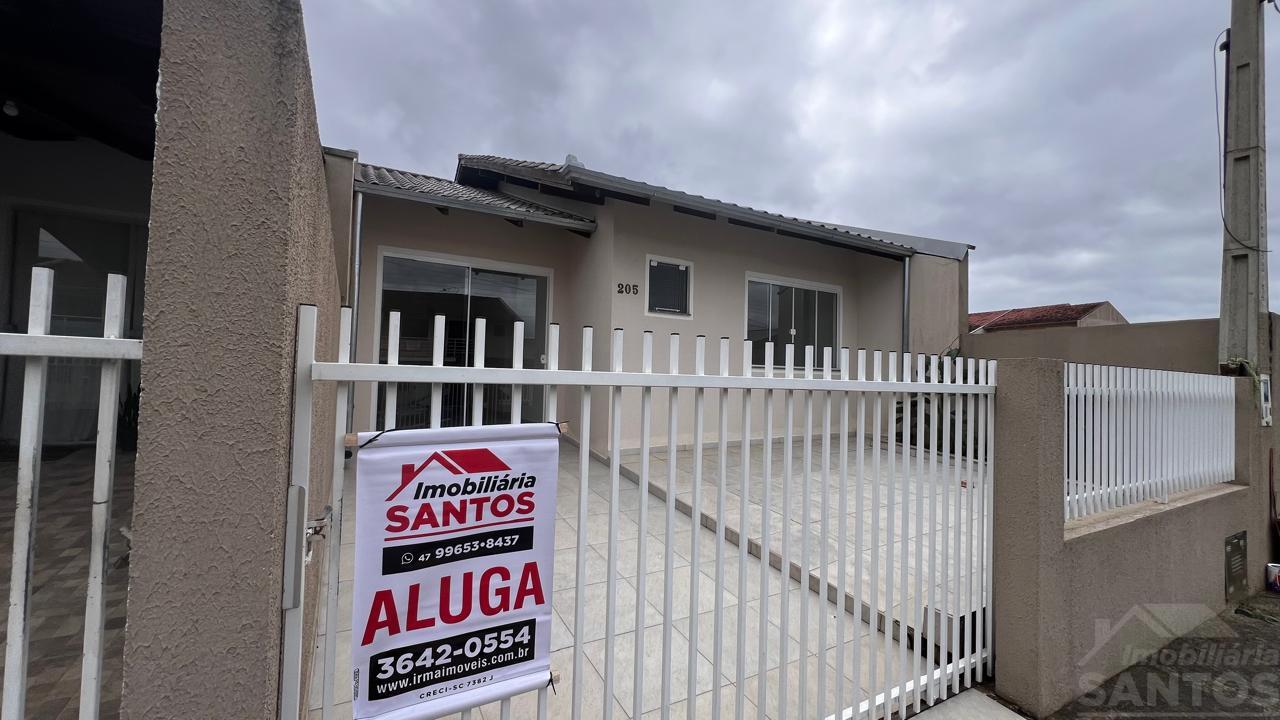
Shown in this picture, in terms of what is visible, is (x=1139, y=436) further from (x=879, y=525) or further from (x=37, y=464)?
(x=37, y=464)

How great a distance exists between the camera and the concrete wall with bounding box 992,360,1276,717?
2.19 metres

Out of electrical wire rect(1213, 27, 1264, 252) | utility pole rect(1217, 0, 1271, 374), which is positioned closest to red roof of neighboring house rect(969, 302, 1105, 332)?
electrical wire rect(1213, 27, 1264, 252)

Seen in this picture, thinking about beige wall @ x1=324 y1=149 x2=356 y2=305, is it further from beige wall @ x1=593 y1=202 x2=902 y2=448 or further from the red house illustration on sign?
beige wall @ x1=593 y1=202 x2=902 y2=448

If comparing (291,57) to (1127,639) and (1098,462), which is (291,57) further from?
(1127,639)

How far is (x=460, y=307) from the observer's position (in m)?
6.04

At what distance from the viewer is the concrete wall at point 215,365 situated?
805 millimetres

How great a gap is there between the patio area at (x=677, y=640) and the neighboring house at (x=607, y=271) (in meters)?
2.28

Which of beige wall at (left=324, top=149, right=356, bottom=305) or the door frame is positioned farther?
the door frame

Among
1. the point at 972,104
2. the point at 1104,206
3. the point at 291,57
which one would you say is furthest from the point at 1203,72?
the point at 291,57

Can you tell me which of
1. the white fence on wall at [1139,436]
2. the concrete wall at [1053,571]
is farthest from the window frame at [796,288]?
the concrete wall at [1053,571]

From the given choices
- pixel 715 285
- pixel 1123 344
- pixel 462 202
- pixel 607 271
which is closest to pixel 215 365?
pixel 462 202

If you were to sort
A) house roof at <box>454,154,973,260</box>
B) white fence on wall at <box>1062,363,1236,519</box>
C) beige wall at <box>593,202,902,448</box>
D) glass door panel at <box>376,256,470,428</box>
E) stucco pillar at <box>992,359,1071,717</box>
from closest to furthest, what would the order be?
1. stucco pillar at <box>992,359,1071,717</box>
2. white fence on wall at <box>1062,363,1236,519</box>
3. house roof at <box>454,154,973,260</box>
4. glass door panel at <box>376,256,470,428</box>
5. beige wall at <box>593,202,902,448</box>
